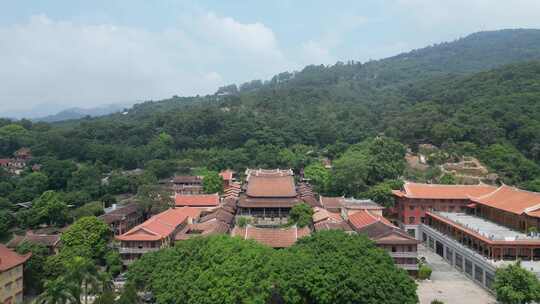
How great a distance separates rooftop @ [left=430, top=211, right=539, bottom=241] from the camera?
27.2 metres

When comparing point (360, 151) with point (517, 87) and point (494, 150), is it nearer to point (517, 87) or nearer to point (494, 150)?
point (494, 150)

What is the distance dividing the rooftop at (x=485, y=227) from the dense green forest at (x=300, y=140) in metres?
7.22

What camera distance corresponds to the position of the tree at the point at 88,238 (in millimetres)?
28750

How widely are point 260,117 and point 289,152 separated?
19.4 m

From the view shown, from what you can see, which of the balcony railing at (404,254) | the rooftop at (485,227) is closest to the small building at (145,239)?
the balcony railing at (404,254)

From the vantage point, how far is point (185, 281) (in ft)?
68.4

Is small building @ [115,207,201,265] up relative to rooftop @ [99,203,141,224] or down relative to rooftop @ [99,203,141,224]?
down

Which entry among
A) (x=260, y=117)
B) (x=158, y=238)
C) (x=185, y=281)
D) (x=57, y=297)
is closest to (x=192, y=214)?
(x=158, y=238)

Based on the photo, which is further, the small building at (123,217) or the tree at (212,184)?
the tree at (212,184)

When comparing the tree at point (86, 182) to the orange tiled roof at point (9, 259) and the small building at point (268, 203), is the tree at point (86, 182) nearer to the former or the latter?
the small building at point (268, 203)

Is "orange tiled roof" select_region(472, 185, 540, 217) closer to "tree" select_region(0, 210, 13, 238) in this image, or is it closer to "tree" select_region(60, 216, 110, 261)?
"tree" select_region(60, 216, 110, 261)

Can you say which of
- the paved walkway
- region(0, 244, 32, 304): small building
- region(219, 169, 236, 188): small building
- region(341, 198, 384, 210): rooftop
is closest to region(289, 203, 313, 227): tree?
region(341, 198, 384, 210): rooftop

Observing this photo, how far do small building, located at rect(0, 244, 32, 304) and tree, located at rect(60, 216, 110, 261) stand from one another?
307cm

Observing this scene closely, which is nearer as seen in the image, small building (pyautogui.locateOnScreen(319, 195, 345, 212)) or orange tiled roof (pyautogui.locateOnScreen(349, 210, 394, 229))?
orange tiled roof (pyautogui.locateOnScreen(349, 210, 394, 229))
